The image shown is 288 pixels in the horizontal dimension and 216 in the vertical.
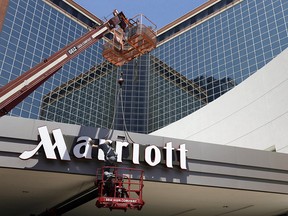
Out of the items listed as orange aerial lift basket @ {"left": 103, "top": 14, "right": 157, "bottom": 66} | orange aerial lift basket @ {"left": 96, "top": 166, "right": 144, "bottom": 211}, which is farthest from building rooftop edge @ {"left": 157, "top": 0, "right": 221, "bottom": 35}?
orange aerial lift basket @ {"left": 96, "top": 166, "right": 144, "bottom": 211}

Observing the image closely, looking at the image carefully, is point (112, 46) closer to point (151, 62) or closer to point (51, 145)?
point (51, 145)

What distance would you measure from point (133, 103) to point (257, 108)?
2570 inches

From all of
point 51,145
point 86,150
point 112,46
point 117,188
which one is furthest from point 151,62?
point 117,188

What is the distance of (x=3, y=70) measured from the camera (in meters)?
67.0

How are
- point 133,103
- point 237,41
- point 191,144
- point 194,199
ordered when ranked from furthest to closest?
point 133,103 < point 237,41 < point 194,199 < point 191,144

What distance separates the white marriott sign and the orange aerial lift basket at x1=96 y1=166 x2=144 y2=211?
1.69 ft

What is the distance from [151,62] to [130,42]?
7380cm

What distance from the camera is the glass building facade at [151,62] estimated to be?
73.2 meters

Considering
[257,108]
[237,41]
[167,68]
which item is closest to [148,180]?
[257,108]

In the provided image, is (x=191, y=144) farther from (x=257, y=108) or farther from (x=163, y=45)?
(x=163, y=45)

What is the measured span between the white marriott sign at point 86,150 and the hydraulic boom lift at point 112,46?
249 cm

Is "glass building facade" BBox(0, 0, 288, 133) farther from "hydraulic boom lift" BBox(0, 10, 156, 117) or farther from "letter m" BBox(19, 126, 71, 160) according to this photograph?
"letter m" BBox(19, 126, 71, 160)

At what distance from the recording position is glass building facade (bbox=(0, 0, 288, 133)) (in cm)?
7325

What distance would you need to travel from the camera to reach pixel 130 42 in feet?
67.4
